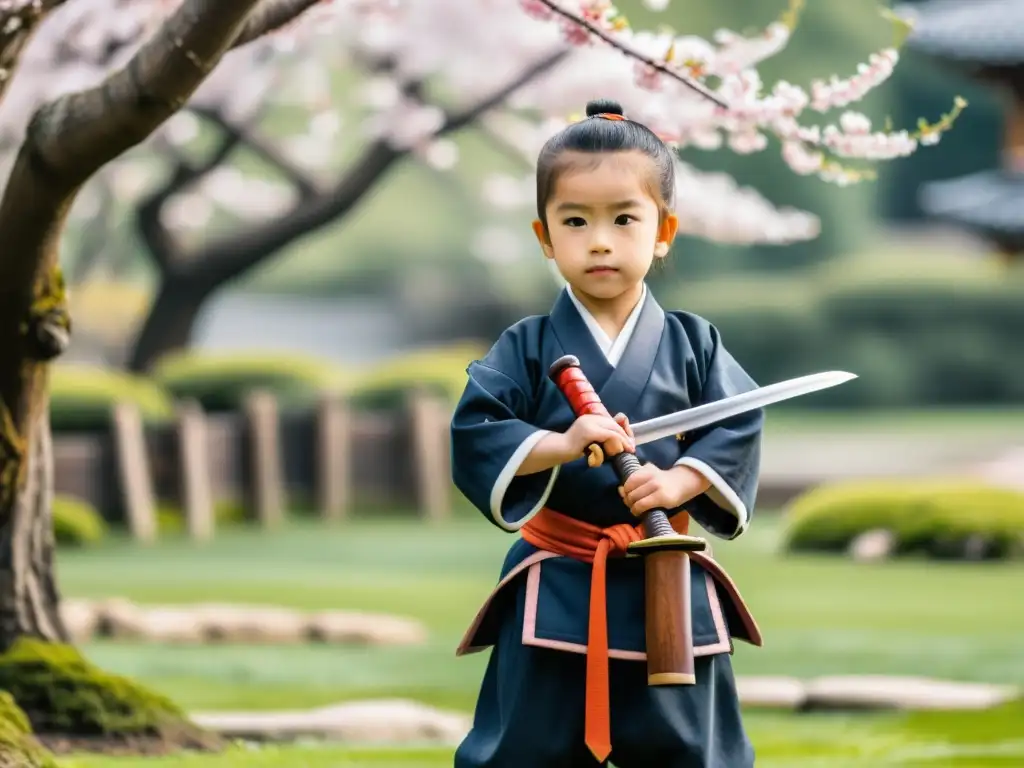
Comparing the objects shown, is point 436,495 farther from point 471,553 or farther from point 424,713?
point 424,713

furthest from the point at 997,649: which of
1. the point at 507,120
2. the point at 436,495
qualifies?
the point at 507,120

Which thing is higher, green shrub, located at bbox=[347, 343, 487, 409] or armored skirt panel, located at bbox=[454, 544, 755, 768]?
green shrub, located at bbox=[347, 343, 487, 409]

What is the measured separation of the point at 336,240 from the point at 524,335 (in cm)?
2357

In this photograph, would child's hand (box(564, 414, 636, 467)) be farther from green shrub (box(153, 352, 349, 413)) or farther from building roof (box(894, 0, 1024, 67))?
building roof (box(894, 0, 1024, 67))

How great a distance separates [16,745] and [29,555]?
1201mm

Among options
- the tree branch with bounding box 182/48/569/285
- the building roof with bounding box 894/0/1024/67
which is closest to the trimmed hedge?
the building roof with bounding box 894/0/1024/67

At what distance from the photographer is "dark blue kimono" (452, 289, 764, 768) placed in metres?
3.50

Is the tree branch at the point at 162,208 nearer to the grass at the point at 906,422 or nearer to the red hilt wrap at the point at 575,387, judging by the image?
the grass at the point at 906,422

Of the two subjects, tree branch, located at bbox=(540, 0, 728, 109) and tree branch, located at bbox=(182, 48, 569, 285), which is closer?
tree branch, located at bbox=(540, 0, 728, 109)

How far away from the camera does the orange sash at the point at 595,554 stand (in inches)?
136

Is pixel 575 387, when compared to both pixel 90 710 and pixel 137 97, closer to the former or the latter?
pixel 137 97

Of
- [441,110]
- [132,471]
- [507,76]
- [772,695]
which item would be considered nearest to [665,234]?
[772,695]

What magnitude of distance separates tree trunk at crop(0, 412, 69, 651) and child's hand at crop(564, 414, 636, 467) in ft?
8.70

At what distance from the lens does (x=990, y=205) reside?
1780cm
